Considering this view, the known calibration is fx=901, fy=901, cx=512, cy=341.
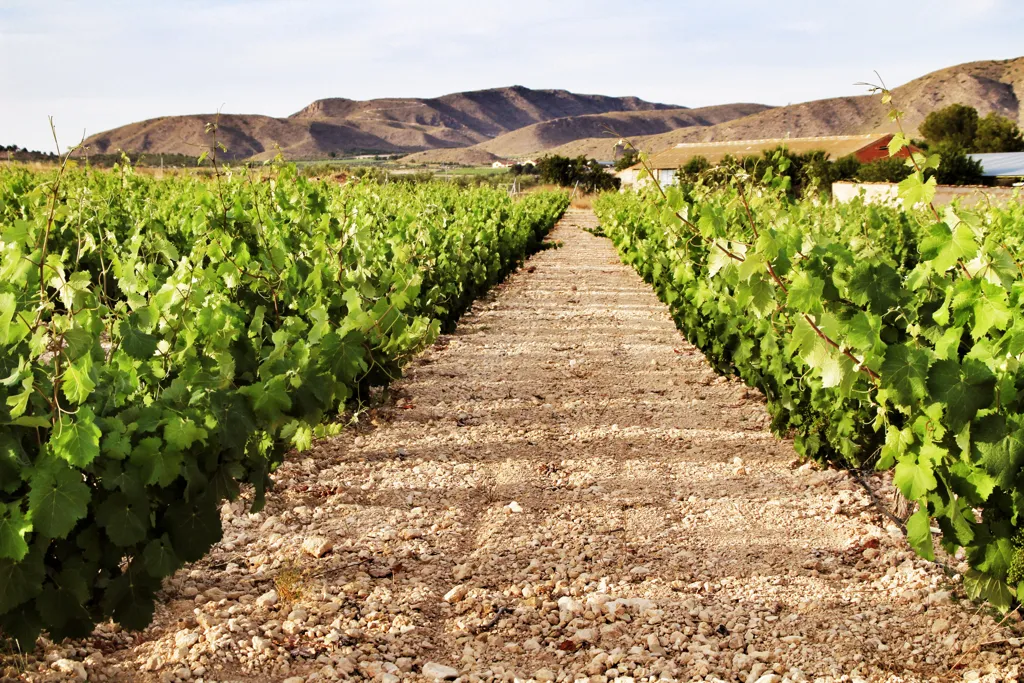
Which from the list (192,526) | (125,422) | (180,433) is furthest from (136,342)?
(192,526)

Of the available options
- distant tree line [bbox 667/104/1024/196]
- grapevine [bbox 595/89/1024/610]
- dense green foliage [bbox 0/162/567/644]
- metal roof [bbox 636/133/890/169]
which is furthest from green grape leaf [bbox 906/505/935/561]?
metal roof [bbox 636/133/890/169]

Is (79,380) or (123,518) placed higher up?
(79,380)

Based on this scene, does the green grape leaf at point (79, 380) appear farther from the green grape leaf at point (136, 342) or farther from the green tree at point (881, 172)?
the green tree at point (881, 172)

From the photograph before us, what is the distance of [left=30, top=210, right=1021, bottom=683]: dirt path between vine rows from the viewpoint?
2.84 m

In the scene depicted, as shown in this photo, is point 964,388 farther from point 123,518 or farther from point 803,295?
point 123,518

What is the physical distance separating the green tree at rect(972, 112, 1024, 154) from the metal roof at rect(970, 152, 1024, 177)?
13055 mm

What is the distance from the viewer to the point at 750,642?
2.98 metres

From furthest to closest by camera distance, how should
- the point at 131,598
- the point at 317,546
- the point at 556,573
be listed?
the point at 317,546 < the point at 556,573 < the point at 131,598

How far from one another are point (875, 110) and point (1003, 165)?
109 meters

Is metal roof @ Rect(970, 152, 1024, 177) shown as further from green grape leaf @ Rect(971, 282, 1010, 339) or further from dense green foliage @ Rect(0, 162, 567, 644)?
Answer: dense green foliage @ Rect(0, 162, 567, 644)

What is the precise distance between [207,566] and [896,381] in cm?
252

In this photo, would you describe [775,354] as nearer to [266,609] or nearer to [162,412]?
[266,609]

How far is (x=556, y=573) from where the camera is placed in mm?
3424

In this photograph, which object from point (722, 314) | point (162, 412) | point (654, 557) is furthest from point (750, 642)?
point (722, 314)
